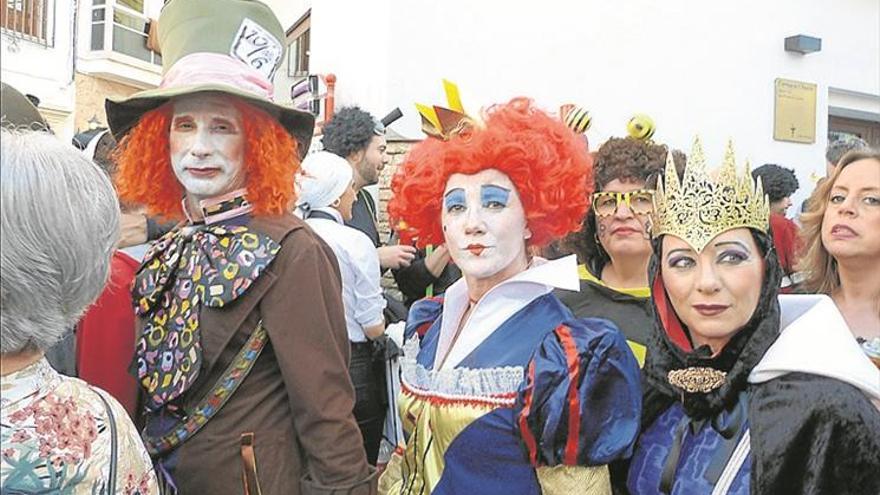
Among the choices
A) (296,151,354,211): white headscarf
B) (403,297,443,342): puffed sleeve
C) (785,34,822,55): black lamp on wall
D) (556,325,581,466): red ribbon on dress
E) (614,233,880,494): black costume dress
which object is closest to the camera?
(614,233,880,494): black costume dress

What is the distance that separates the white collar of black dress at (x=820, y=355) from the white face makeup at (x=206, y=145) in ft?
4.39

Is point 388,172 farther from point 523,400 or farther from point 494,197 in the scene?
point 523,400

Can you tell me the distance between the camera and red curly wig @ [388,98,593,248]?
211 cm

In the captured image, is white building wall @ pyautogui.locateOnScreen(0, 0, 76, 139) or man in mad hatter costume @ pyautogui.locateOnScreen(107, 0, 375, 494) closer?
white building wall @ pyautogui.locateOnScreen(0, 0, 76, 139)

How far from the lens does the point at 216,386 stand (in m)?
1.92

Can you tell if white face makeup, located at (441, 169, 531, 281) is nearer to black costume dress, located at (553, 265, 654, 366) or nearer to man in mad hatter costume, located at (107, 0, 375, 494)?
man in mad hatter costume, located at (107, 0, 375, 494)

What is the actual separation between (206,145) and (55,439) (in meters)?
0.99

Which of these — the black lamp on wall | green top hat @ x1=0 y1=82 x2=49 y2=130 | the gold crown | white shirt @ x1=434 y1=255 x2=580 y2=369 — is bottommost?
white shirt @ x1=434 y1=255 x2=580 y2=369

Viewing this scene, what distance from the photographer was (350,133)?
4594 millimetres

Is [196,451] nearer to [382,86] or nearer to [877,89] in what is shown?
[382,86]

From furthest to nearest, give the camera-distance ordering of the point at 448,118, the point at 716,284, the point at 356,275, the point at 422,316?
the point at 356,275, the point at 422,316, the point at 448,118, the point at 716,284

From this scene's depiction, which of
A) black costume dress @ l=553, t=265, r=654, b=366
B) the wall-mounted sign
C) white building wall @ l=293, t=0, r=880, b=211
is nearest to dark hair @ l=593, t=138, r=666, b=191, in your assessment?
black costume dress @ l=553, t=265, r=654, b=366

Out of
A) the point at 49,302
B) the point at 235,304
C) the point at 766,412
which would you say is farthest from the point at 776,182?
the point at 49,302

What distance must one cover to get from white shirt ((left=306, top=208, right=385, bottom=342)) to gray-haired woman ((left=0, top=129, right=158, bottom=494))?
2275 mm
